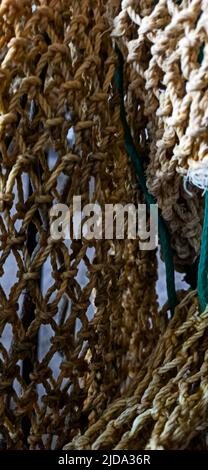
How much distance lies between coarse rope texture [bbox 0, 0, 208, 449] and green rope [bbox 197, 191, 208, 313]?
0.01 metres

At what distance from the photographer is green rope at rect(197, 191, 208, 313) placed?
1.55ft

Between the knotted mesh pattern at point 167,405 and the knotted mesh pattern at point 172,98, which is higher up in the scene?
the knotted mesh pattern at point 172,98

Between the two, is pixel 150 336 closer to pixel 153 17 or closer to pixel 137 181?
pixel 137 181

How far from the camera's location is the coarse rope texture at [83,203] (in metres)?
0.46

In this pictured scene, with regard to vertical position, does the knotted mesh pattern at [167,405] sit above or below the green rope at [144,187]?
below

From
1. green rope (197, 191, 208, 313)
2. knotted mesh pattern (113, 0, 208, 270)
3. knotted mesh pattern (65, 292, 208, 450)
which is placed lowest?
knotted mesh pattern (65, 292, 208, 450)

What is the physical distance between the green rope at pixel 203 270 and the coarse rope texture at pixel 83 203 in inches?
0.5

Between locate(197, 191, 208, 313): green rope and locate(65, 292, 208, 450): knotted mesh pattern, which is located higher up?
locate(197, 191, 208, 313): green rope

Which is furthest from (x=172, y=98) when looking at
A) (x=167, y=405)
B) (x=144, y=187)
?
(x=167, y=405)

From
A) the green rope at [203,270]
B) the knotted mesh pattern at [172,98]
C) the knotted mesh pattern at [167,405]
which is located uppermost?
the knotted mesh pattern at [172,98]

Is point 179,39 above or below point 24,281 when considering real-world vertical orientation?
above

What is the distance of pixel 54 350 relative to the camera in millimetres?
495
